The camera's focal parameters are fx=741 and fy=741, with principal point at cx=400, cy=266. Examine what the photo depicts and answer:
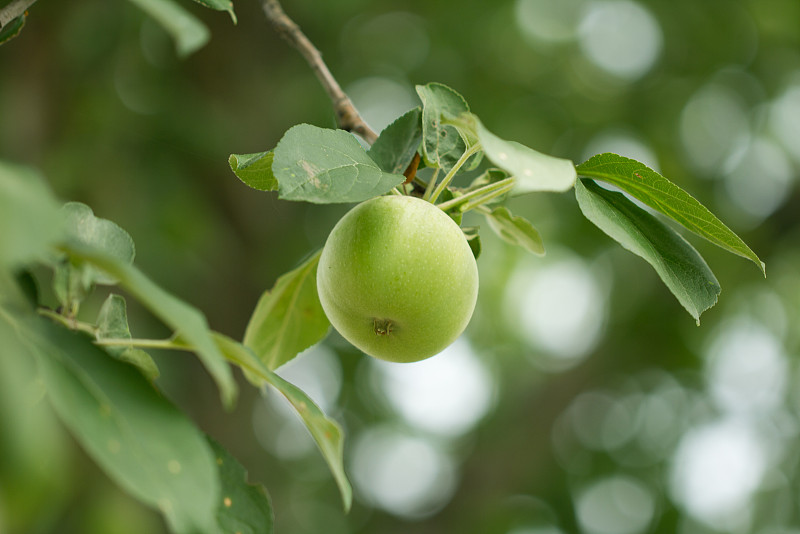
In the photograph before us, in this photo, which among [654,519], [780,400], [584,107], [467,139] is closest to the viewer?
[467,139]

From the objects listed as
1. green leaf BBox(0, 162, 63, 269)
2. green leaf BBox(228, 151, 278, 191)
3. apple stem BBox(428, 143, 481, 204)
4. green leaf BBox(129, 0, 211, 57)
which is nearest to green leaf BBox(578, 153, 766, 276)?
apple stem BBox(428, 143, 481, 204)

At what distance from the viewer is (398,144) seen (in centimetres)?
89

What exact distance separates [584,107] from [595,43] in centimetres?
45

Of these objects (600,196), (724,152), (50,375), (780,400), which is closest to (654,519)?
(780,400)

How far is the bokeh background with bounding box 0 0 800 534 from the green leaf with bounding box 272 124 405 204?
1.88 meters

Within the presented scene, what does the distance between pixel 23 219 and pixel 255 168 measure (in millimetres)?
475

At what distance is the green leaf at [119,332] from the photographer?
73 centimetres

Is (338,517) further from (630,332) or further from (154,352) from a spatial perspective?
(154,352)

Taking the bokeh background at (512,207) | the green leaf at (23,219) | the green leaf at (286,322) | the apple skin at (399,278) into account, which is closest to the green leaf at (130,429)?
the green leaf at (23,219)

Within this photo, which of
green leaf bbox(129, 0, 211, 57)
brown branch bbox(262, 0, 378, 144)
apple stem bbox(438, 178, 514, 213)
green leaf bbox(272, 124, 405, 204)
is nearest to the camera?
green leaf bbox(129, 0, 211, 57)

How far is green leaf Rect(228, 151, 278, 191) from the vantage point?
817mm

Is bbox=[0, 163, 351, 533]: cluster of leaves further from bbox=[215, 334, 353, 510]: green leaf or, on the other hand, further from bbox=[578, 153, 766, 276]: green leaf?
bbox=[578, 153, 766, 276]: green leaf

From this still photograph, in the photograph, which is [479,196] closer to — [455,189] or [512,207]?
[455,189]

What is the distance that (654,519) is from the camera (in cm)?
478
